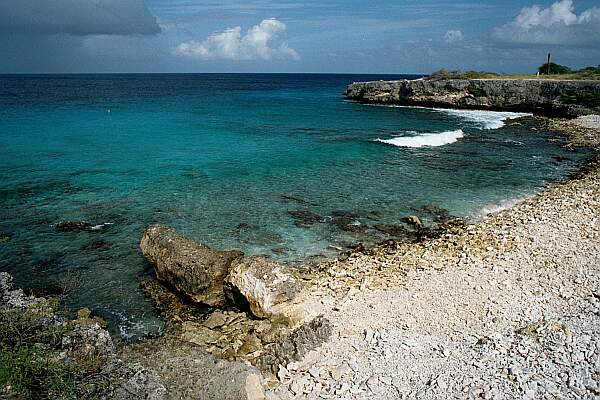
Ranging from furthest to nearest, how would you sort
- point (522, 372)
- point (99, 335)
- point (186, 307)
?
point (186, 307), point (99, 335), point (522, 372)

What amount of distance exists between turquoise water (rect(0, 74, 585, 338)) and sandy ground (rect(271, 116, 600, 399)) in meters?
3.34

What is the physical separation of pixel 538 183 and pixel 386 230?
41.4 feet

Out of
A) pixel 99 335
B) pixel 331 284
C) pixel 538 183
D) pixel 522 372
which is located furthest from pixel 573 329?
pixel 538 183

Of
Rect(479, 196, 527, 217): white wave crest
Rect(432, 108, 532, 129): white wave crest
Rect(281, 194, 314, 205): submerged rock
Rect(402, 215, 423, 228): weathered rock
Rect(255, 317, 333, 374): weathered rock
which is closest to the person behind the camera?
Rect(255, 317, 333, 374): weathered rock

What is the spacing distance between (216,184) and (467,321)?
57.2 ft

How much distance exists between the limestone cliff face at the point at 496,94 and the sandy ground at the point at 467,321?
1748 inches

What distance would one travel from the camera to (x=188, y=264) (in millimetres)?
13047

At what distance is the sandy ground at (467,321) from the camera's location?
8758 mm

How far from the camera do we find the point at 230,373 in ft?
30.0

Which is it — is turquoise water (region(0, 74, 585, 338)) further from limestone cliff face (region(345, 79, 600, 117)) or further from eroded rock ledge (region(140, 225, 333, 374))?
limestone cliff face (region(345, 79, 600, 117))

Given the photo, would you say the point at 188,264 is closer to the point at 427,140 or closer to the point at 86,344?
the point at 86,344

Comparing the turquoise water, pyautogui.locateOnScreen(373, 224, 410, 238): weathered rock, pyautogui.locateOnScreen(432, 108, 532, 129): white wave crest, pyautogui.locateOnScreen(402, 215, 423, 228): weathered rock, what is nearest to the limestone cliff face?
pyautogui.locateOnScreen(432, 108, 532, 129): white wave crest

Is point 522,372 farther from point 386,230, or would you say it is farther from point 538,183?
point 538,183

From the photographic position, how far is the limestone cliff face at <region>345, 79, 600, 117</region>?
52.8m
